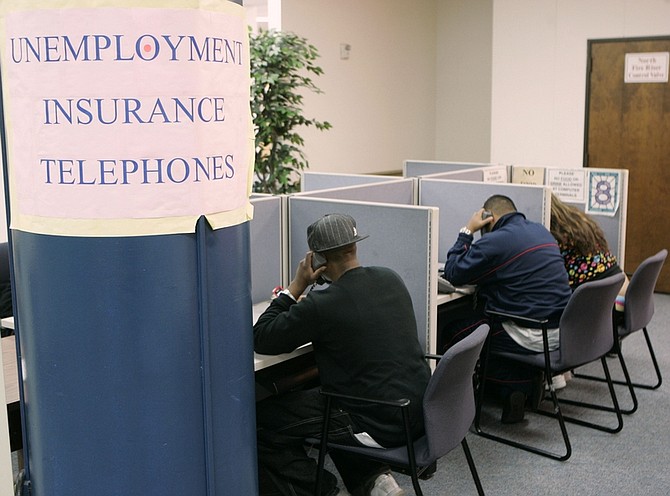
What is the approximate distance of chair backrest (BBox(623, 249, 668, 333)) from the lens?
3.51 meters

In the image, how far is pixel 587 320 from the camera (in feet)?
10.5

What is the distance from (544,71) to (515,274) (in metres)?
3.10

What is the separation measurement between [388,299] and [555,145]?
399 centimetres

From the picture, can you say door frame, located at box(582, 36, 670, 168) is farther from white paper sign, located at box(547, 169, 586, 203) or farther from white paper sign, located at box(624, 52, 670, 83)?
white paper sign, located at box(547, 169, 586, 203)

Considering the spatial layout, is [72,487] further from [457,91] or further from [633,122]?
[457,91]

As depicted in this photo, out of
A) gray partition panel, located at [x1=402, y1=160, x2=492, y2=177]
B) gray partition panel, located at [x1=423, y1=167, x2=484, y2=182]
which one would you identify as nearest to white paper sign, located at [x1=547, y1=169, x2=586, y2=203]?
gray partition panel, located at [x1=423, y1=167, x2=484, y2=182]

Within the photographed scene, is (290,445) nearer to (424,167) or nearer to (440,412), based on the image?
(440,412)

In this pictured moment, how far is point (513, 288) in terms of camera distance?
3.40 metres

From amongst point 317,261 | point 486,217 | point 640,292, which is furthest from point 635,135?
point 317,261

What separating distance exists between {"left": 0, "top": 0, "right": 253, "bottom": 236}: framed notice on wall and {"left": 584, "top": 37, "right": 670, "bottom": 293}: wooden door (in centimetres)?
498

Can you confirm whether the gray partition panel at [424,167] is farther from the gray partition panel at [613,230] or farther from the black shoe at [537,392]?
the black shoe at [537,392]

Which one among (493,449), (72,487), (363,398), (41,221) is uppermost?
(41,221)

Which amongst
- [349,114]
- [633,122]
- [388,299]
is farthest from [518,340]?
[349,114]

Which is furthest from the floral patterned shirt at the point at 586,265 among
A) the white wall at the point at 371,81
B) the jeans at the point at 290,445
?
the white wall at the point at 371,81
